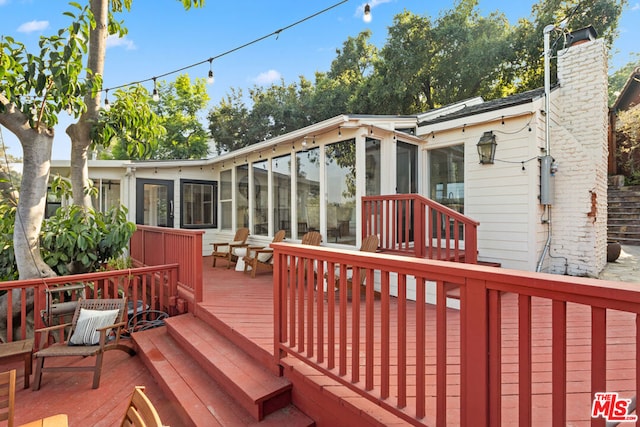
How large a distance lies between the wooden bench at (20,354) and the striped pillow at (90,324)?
0.39m

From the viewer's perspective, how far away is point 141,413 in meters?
1.38

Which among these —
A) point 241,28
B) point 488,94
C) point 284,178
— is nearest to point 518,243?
point 284,178

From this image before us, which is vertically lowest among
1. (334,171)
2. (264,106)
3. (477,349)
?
(477,349)

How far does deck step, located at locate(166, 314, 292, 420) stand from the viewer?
2217mm

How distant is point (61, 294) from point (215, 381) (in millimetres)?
2764

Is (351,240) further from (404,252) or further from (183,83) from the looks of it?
(183,83)

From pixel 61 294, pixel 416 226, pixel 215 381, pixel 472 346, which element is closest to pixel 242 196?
pixel 61 294

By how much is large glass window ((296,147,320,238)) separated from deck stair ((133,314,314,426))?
287 cm

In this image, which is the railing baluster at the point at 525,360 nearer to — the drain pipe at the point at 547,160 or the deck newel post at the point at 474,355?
the deck newel post at the point at 474,355

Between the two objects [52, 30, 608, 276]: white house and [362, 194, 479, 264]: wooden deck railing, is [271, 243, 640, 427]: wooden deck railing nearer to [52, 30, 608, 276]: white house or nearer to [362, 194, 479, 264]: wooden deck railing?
[362, 194, 479, 264]: wooden deck railing

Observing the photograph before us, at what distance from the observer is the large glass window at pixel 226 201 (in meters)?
8.61

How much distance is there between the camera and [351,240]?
5352mm

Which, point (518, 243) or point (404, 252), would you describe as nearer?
point (404, 252)

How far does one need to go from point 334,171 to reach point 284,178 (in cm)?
148
